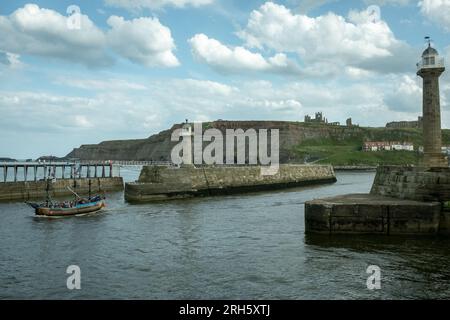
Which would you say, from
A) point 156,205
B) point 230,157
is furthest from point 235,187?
point 230,157

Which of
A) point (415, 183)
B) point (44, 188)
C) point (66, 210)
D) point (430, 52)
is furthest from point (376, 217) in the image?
point (44, 188)

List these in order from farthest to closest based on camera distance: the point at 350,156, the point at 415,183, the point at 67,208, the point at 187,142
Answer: the point at 350,156 → the point at 187,142 → the point at 67,208 → the point at 415,183

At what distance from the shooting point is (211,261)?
1956 cm

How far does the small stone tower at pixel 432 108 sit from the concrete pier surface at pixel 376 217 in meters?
5.61

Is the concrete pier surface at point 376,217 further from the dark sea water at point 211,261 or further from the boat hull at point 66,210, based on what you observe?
the boat hull at point 66,210

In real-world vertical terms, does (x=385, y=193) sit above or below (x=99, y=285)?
above

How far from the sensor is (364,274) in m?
16.8

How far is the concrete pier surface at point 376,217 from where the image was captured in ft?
75.9

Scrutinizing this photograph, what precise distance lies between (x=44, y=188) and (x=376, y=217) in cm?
4569

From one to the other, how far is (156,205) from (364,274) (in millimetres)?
30302

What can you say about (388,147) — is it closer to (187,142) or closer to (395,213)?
(187,142)

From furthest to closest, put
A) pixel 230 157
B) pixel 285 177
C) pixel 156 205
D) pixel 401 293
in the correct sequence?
pixel 230 157, pixel 285 177, pixel 156 205, pixel 401 293

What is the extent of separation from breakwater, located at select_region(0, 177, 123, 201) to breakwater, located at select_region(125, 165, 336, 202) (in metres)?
9.84
